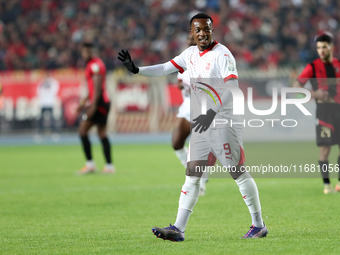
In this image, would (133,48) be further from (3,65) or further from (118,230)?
(118,230)

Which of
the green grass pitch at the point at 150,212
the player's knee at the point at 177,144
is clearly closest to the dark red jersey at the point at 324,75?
the green grass pitch at the point at 150,212

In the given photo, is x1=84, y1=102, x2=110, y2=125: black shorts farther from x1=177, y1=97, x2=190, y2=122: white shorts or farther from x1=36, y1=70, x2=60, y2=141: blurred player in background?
x1=36, y1=70, x2=60, y2=141: blurred player in background

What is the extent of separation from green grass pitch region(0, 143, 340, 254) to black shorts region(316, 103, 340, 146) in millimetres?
294

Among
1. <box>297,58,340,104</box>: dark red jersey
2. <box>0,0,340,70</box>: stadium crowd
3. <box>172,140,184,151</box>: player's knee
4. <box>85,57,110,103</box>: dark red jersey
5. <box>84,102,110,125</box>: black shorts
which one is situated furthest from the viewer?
<box>0,0,340,70</box>: stadium crowd

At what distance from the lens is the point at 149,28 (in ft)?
102

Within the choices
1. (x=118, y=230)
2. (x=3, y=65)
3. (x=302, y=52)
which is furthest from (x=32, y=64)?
(x=118, y=230)

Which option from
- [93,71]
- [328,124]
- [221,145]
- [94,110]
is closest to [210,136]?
[221,145]

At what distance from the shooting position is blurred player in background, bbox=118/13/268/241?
6.69m

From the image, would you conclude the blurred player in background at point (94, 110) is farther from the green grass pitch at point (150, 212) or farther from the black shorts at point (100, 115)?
the green grass pitch at point (150, 212)

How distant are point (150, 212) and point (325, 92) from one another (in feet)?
10.5

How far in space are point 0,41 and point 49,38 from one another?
2.09 m

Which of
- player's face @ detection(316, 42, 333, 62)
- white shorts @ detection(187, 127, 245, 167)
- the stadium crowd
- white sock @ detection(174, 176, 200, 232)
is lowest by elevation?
white sock @ detection(174, 176, 200, 232)

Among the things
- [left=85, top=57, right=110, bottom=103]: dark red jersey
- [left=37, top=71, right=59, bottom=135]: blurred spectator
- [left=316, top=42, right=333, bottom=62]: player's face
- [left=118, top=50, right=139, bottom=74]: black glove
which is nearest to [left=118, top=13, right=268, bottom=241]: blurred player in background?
[left=118, top=50, right=139, bottom=74]: black glove

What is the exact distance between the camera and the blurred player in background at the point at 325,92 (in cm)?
1048
